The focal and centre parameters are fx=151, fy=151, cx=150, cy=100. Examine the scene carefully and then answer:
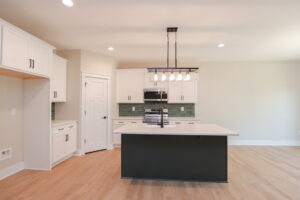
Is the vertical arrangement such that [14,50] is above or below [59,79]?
above

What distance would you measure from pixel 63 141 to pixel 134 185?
1882mm

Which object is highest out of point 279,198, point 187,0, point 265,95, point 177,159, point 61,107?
point 187,0

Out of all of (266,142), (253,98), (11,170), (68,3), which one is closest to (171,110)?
(253,98)

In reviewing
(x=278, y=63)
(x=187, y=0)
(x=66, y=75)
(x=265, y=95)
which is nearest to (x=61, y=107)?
(x=66, y=75)

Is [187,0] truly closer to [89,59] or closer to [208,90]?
[89,59]

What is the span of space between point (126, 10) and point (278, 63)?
4958mm

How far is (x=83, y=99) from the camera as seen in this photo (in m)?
3.77

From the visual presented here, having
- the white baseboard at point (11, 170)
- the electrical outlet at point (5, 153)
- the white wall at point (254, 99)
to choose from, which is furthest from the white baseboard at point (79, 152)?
the white wall at point (254, 99)

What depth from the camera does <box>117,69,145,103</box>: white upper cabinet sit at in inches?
180

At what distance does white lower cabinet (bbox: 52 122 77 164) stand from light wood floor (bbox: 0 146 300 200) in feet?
0.74

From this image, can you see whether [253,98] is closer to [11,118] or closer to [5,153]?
[11,118]

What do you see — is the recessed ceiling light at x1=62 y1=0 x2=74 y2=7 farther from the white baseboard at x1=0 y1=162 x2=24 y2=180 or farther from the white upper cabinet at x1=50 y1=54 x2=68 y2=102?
the white baseboard at x1=0 y1=162 x2=24 y2=180

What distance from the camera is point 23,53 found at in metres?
2.34

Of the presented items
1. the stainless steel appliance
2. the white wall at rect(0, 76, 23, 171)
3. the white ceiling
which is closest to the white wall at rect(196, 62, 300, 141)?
the white ceiling
